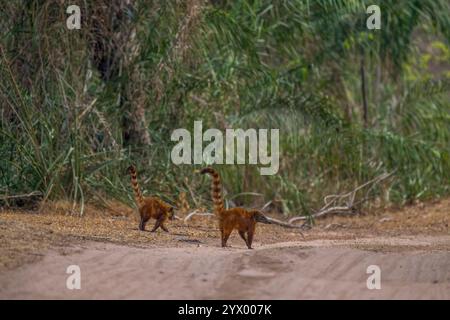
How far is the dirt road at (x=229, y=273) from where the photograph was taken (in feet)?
22.9

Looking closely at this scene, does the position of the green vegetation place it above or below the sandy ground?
above

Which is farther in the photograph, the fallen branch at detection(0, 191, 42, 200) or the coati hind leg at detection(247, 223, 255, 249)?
the fallen branch at detection(0, 191, 42, 200)

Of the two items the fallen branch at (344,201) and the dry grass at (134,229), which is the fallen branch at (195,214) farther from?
the fallen branch at (344,201)

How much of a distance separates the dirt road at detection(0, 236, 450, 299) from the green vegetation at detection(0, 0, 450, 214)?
3131mm

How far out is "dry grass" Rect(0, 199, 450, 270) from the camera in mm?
8492

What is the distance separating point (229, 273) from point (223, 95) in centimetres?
626

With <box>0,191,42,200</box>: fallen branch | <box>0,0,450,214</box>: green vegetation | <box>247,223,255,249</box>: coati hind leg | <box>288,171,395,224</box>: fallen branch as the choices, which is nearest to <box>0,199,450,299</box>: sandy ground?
<box>247,223,255,249</box>: coati hind leg

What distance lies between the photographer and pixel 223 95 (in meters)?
13.7

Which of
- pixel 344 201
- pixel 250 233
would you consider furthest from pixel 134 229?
pixel 344 201

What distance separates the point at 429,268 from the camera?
8.34 m

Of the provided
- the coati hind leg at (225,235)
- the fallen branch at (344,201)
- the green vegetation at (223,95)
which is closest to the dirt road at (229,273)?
the coati hind leg at (225,235)

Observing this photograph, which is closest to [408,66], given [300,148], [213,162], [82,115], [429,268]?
[300,148]

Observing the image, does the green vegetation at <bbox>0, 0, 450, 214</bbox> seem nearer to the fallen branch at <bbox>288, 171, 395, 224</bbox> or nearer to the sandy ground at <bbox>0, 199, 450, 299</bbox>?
the fallen branch at <bbox>288, 171, 395, 224</bbox>

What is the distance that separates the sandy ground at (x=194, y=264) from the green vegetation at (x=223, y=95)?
3.93 ft
